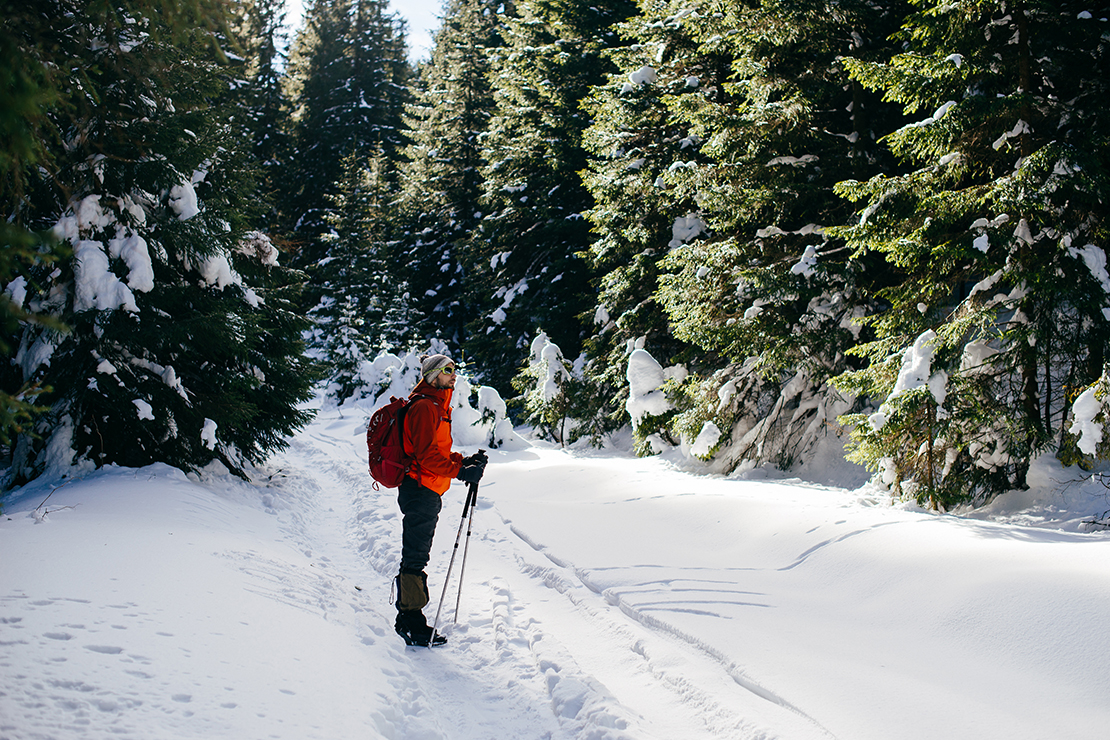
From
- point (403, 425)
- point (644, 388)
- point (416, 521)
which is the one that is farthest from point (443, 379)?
point (644, 388)

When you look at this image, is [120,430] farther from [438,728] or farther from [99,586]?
[438,728]

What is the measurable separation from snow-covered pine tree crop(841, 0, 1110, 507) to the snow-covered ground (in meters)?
0.78

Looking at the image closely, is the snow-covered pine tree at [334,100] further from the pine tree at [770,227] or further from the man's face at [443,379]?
the man's face at [443,379]

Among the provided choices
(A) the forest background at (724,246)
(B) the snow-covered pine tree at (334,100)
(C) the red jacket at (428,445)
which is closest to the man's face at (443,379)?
(C) the red jacket at (428,445)

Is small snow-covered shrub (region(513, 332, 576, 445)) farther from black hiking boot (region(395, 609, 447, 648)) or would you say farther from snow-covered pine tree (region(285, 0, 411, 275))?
snow-covered pine tree (region(285, 0, 411, 275))

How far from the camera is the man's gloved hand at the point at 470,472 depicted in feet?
16.8

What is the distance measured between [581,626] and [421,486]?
5.41 feet

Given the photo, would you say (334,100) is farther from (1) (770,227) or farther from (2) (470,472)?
(2) (470,472)

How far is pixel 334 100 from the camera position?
39.9m

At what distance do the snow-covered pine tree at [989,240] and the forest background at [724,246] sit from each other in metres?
0.04

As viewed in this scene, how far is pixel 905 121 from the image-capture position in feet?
33.2

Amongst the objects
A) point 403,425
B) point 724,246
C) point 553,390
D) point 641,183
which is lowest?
point 403,425

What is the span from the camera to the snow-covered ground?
325 centimetres

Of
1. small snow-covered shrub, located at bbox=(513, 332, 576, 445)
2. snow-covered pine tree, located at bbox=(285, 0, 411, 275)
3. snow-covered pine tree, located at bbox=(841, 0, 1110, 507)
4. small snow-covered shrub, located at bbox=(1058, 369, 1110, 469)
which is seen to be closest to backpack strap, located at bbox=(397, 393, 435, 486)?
snow-covered pine tree, located at bbox=(841, 0, 1110, 507)
